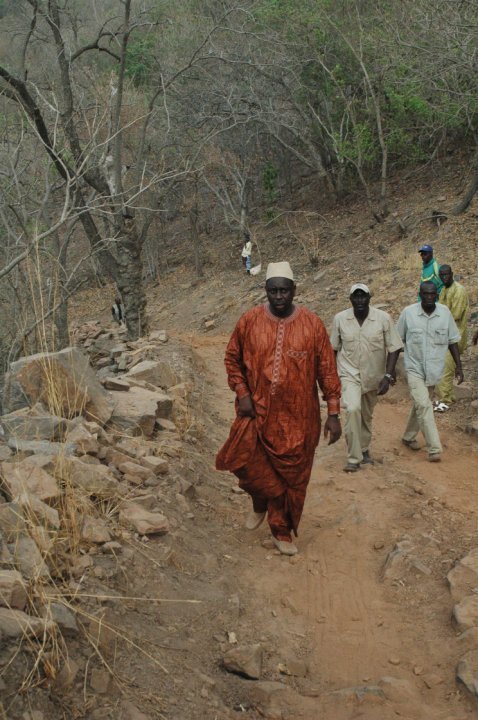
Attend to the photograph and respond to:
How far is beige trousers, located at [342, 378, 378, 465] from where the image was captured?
5.70 m

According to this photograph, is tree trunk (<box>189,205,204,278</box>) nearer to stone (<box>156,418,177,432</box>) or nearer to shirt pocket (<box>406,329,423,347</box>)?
shirt pocket (<box>406,329,423,347</box>)

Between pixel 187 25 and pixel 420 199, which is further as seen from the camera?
pixel 187 25

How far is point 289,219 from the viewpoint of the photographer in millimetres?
22594

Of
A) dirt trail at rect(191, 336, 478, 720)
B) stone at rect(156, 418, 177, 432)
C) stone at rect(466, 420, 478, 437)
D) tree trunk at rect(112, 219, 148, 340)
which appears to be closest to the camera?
dirt trail at rect(191, 336, 478, 720)

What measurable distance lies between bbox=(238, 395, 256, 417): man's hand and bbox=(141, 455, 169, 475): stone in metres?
0.82

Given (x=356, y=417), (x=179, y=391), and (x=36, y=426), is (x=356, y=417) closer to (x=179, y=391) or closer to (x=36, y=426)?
(x=179, y=391)

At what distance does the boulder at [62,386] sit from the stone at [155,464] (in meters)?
0.56

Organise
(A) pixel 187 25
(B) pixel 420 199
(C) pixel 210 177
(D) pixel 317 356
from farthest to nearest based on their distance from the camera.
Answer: (C) pixel 210 177 → (A) pixel 187 25 → (B) pixel 420 199 → (D) pixel 317 356

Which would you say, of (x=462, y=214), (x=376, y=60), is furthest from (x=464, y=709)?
(x=376, y=60)

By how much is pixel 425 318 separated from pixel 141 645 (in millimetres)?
4119

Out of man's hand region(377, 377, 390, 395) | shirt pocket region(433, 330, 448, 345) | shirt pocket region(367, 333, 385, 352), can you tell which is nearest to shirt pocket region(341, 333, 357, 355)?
shirt pocket region(367, 333, 385, 352)

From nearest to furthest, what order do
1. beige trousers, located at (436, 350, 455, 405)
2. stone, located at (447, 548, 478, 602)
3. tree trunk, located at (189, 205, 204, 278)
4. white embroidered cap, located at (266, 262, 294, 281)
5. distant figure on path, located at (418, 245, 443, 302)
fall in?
stone, located at (447, 548, 478, 602) < white embroidered cap, located at (266, 262, 294, 281) < beige trousers, located at (436, 350, 455, 405) < distant figure on path, located at (418, 245, 443, 302) < tree trunk, located at (189, 205, 204, 278)

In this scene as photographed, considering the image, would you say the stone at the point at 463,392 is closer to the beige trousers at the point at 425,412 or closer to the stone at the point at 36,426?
the beige trousers at the point at 425,412

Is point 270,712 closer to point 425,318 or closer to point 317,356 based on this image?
point 317,356
